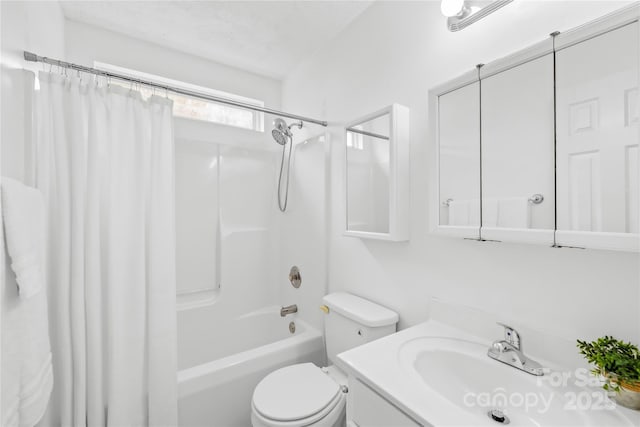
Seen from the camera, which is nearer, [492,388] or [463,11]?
[492,388]

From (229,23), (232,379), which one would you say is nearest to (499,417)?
(232,379)

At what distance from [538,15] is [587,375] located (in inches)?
44.6

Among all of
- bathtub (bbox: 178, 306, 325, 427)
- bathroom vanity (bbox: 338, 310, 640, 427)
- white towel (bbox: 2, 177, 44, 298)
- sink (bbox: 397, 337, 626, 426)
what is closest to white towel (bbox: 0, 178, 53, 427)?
white towel (bbox: 2, 177, 44, 298)

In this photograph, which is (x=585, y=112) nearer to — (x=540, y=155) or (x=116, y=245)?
(x=540, y=155)

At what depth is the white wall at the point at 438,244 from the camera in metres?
0.82

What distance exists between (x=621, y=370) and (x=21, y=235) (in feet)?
5.03

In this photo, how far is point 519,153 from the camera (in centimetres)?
90

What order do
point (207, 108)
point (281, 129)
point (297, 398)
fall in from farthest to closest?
point (207, 108) < point (281, 129) < point (297, 398)

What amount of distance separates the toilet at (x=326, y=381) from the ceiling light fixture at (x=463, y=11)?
1271 millimetres

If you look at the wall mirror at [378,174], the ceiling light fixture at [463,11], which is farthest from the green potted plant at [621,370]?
the ceiling light fixture at [463,11]

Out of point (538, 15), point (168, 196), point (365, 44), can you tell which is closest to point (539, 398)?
point (538, 15)

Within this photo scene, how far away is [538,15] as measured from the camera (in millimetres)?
914

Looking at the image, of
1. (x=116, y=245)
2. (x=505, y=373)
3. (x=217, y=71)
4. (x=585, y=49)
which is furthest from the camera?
(x=217, y=71)

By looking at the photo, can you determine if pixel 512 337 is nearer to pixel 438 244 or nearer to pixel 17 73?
pixel 438 244
